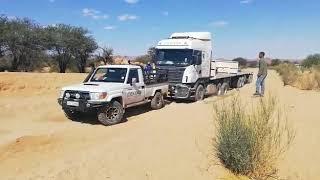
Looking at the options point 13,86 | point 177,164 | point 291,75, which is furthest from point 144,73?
point 291,75

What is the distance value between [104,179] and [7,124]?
7672mm

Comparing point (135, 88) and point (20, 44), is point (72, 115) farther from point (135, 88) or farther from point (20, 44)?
point (20, 44)

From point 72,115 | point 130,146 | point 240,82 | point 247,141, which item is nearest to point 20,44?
point 240,82

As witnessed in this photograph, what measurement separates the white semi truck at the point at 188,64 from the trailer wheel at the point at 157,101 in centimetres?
189

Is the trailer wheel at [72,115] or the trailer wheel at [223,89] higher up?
the trailer wheel at [223,89]

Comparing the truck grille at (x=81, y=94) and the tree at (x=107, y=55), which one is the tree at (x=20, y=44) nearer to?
the tree at (x=107, y=55)

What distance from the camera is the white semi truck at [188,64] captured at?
19.5 meters

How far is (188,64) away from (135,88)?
4.94 meters

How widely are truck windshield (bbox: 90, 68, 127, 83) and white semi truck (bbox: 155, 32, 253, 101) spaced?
165 inches

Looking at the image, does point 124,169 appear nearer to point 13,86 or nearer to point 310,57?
point 13,86

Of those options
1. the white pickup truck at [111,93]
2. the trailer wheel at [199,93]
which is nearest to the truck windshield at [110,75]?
the white pickup truck at [111,93]

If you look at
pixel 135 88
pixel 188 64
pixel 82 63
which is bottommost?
pixel 135 88

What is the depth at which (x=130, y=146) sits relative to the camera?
33.4ft

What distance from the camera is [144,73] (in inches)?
656
